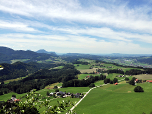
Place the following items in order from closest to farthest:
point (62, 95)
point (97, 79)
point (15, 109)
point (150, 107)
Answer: point (15, 109) → point (150, 107) → point (62, 95) → point (97, 79)

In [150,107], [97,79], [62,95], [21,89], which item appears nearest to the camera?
[150,107]

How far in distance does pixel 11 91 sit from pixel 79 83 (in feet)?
376

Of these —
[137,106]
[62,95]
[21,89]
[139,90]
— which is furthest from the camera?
[21,89]

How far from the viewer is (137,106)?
191 feet

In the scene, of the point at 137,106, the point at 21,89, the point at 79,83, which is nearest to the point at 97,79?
the point at 79,83

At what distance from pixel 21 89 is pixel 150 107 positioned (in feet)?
528

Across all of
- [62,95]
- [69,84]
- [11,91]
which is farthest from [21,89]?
[62,95]

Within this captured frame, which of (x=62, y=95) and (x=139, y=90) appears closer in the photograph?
(x=139, y=90)

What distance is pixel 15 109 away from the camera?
37.4ft

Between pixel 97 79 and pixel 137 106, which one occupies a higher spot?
pixel 137 106

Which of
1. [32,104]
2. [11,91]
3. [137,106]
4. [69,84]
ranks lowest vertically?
[11,91]

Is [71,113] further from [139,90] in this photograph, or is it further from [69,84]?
[69,84]

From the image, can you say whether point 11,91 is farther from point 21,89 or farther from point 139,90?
point 139,90

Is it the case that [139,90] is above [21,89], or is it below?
above
